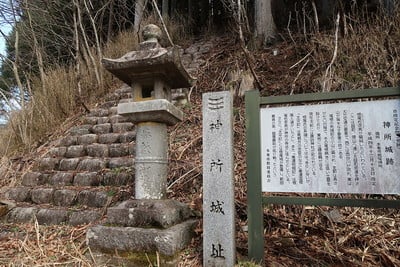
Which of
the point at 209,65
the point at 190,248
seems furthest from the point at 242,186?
the point at 209,65

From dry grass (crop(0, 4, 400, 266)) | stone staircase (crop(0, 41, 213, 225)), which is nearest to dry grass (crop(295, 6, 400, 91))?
dry grass (crop(0, 4, 400, 266))

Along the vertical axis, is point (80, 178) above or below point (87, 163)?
below

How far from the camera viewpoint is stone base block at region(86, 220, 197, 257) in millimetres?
2395

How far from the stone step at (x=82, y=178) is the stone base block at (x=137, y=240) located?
1256 millimetres

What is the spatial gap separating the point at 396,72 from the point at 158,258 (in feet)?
13.4

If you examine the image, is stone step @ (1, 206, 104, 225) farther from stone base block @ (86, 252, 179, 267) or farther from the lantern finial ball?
the lantern finial ball

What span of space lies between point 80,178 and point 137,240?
6.47ft

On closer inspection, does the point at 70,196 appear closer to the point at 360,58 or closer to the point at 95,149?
the point at 95,149

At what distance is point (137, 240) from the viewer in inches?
97.3

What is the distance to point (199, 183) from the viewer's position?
3682 mm

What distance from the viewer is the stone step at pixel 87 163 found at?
13.8ft

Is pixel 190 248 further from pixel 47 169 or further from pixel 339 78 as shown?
pixel 339 78

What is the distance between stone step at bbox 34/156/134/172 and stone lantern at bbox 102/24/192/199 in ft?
4.28

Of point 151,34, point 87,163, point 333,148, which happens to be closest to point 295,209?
point 333,148
